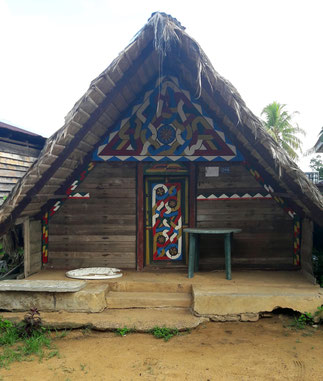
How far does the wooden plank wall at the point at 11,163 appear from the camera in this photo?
7.12 metres

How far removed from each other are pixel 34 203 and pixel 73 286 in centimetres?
142

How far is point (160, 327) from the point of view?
424 cm

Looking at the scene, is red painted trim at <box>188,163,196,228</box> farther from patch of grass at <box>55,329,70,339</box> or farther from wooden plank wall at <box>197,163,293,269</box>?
patch of grass at <box>55,329,70,339</box>

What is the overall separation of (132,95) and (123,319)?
11.0ft

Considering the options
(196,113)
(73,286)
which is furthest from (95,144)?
(73,286)

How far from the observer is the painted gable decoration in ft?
18.5

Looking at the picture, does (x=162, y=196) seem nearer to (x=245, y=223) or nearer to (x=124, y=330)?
(x=245, y=223)

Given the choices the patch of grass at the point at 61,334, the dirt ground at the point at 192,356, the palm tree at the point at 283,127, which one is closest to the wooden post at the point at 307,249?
the dirt ground at the point at 192,356

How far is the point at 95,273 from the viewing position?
546 centimetres

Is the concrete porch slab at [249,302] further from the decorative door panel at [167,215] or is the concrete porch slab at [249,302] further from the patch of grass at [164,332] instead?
the decorative door panel at [167,215]

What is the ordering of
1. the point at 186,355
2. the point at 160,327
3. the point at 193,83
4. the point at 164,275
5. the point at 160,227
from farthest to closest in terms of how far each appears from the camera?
the point at 160,227 < the point at 164,275 < the point at 193,83 < the point at 160,327 < the point at 186,355

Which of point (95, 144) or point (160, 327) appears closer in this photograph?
point (160, 327)

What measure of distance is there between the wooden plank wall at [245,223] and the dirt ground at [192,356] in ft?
4.88

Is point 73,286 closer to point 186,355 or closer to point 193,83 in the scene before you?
point 186,355
